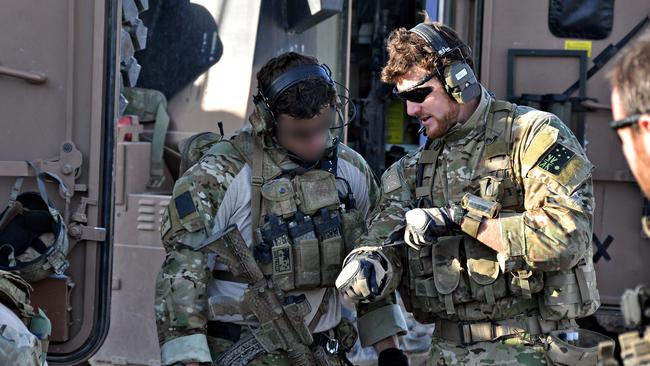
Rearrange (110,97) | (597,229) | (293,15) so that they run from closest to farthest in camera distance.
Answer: (110,97) < (293,15) < (597,229)

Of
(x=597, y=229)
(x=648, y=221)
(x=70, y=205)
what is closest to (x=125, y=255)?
(x=70, y=205)

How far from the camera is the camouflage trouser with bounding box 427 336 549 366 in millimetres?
3316

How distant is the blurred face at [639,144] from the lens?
2078 millimetres

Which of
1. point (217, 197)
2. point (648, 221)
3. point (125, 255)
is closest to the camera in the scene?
point (648, 221)

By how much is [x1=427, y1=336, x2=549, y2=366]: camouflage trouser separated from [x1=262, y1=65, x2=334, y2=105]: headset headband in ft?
3.43

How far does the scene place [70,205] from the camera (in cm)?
418

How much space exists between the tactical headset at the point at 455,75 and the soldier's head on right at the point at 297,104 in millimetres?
404

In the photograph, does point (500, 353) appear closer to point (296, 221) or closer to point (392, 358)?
point (392, 358)

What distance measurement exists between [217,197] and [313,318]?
54 centimetres

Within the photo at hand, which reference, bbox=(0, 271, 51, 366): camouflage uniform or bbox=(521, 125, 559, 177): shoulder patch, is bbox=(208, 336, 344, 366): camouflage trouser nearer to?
bbox=(0, 271, 51, 366): camouflage uniform

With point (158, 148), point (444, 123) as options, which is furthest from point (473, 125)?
point (158, 148)

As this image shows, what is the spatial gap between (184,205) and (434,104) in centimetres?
91

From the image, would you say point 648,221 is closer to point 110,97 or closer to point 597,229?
point 110,97

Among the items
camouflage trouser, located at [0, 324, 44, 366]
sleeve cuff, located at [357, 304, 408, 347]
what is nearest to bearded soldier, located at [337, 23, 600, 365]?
sleeve cuff, located at [357, 304, 408, 347]
